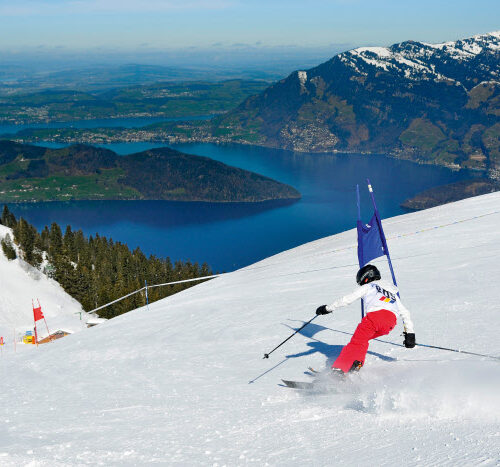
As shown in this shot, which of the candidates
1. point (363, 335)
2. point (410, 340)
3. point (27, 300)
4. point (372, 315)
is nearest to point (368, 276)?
point (372, 315)

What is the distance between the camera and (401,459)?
16.8 ft

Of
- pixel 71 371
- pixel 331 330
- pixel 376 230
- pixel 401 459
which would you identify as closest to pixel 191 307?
pixel 71 371

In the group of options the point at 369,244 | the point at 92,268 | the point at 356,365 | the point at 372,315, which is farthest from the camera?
the point at 92,268

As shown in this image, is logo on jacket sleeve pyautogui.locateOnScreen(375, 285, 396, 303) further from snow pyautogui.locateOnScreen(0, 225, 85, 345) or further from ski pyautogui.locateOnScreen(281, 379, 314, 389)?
snow pyautogui.locateOnScreen(0, 225, 85, 345)

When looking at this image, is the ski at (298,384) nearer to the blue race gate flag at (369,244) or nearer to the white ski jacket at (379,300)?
the white ski jacket at (379,300)

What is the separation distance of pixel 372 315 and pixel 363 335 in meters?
0.37

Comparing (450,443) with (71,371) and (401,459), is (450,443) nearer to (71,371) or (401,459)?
(401,459)

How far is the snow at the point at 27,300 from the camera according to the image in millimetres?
56966

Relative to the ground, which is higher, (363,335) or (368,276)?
(368,276)

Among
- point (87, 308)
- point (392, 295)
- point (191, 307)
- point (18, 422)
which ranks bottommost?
point (87, 308)

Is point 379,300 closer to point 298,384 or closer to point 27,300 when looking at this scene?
point 298,384

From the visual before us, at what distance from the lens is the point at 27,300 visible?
67.1m

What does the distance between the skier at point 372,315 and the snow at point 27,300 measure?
48.5m

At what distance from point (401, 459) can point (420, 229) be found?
2279 cm
